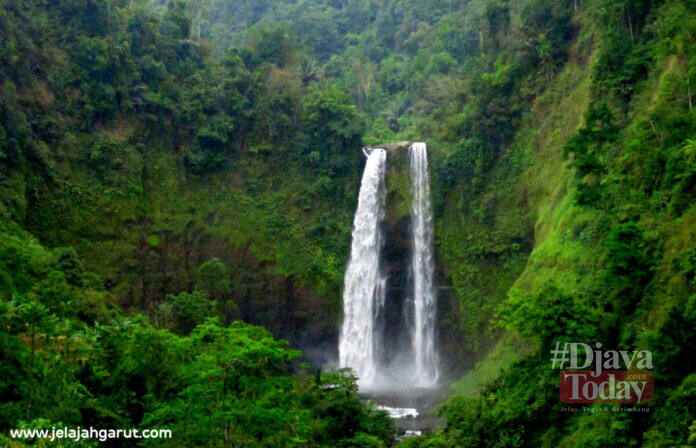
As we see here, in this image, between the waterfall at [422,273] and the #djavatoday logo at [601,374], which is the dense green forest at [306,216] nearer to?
the #djavatoday logo at [601,374]

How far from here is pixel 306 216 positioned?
31.3 metres

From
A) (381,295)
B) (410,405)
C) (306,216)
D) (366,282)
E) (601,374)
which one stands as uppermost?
(306,216)

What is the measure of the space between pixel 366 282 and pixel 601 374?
1794cm

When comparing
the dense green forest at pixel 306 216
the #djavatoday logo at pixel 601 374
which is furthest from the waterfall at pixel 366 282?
the #djavatoday logo at pixel 601 374

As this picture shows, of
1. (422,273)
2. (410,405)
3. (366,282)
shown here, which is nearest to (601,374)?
(410,405)

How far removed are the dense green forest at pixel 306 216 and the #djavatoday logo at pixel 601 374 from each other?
0.76ft

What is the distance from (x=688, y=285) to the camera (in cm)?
1071

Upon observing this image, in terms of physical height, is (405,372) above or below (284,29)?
below

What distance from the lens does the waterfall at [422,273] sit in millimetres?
26578

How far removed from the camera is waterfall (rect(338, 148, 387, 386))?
91.0 ft

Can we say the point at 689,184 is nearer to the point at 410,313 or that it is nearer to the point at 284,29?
the point at 410,313

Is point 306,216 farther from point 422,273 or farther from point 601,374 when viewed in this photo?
point 601,374

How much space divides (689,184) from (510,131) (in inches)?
601

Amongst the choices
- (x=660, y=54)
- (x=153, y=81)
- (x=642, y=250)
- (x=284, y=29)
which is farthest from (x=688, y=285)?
(x=284, y=29)
